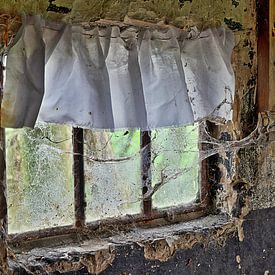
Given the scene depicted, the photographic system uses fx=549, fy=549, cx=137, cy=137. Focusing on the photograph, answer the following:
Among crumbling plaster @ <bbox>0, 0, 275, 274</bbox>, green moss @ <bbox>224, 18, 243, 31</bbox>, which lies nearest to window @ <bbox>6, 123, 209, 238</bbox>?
crumbling plaster @ <bbox>0, 0, 275, 274</bbox>

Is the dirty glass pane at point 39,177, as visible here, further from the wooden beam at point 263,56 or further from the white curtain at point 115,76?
the wooden beam at point 263,56

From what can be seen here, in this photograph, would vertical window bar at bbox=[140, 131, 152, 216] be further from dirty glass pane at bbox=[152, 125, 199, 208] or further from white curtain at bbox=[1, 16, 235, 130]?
white curtain at bbox=[1, 16, 235, 130]

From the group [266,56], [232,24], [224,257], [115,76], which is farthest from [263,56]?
[224,257]

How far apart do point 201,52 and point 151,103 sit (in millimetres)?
283

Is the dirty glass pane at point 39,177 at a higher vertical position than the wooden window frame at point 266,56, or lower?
lower

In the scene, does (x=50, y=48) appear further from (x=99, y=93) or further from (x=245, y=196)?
(x=245, y=196)

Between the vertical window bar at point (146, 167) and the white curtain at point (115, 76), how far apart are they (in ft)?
0.56

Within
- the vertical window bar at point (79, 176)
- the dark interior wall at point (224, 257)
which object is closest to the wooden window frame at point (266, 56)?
the dark interior wall at point (224, 257)

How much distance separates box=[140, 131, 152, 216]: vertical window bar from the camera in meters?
2.00

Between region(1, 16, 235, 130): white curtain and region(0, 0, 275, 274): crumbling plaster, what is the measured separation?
71mm

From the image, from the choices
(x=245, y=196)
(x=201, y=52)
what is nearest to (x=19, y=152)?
(x=201, y=52)

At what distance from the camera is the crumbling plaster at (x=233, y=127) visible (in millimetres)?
1912

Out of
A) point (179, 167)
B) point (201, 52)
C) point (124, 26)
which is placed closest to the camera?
point (124, 26)

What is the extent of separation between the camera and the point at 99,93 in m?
1.71
